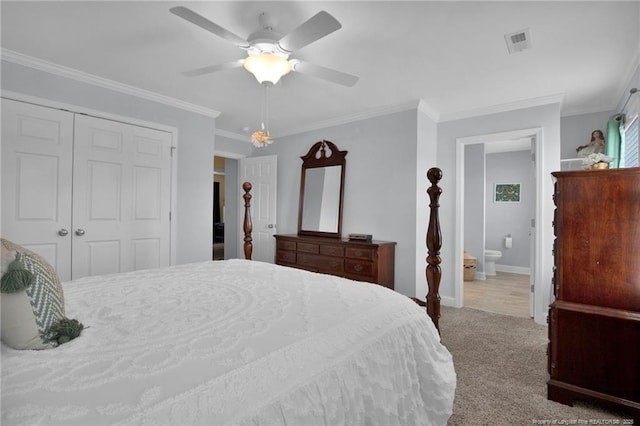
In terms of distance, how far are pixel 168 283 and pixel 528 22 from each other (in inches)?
111

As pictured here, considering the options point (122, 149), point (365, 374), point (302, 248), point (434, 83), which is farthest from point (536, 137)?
point (122, 149)

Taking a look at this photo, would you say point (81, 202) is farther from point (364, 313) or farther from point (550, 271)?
point (550, 271)

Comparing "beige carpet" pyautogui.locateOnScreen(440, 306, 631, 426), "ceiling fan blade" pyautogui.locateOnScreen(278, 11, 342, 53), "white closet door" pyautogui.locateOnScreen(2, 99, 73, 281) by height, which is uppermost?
"ceiling fan blade" pyautogui.locateOnScreen(278, 11, 342, 53)

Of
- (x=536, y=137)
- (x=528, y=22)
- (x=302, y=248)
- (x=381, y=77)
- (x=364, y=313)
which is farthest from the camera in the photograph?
(x=302, y=248)

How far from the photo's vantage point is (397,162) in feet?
12.7

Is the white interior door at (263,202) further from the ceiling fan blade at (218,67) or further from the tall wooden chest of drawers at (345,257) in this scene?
the ceiling fan blade at (218,67)

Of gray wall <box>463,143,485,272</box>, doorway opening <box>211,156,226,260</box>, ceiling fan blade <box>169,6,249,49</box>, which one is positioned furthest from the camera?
doorway opening <box>211,156,226,260</box>

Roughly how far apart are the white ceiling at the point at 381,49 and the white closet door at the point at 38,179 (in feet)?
1.75

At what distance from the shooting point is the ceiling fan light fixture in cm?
217

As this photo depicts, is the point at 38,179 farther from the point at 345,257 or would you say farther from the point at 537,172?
the point at 537,172

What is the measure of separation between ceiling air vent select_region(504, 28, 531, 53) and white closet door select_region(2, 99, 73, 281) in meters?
3.79

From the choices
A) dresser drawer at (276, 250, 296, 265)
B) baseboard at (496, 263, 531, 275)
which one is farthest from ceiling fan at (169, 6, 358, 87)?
baseboard at (496, 263, 531, 275)

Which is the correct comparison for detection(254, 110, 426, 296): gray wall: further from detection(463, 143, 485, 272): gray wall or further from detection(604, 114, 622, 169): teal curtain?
detection(463, 143, 485, 272): gray wall

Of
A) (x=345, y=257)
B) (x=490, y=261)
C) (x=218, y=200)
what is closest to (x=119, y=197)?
(x=345, y=257)
